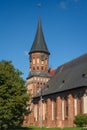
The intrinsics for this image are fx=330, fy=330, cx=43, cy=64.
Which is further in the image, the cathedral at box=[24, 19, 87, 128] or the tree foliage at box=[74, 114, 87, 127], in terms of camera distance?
the cathedral at box=[24, 19, 87, 128]

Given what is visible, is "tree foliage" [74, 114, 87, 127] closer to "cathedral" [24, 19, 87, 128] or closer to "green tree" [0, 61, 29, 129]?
"cathedral" [24, 19, 87, 128]

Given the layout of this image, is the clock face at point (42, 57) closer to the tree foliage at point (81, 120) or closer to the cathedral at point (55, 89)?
the cathedral at point (55, 89)

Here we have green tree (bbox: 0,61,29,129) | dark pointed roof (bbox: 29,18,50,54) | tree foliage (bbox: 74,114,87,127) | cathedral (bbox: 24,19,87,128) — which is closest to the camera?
green tree (bbox: 0,61,29,129)

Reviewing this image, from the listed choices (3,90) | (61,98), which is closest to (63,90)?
(61,98)

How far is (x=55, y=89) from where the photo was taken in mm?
66438

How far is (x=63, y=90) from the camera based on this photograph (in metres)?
61.6

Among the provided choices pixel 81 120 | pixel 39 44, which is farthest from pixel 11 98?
pixel 39 44

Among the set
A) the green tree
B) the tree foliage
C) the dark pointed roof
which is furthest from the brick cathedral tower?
the green tree

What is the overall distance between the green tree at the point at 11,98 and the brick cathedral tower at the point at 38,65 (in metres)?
39.0

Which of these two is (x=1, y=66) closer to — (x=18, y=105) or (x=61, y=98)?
(x=18, y=105)

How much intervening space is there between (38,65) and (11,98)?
4476 cm

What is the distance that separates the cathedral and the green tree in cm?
1435

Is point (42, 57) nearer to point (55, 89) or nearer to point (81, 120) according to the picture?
point (55, 89)

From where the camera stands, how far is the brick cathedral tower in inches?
3371
